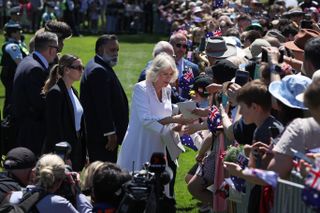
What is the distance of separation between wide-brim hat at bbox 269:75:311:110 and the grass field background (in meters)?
4.26

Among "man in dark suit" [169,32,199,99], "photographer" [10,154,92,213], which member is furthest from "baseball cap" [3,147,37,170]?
"man in dark suit" [169,32,199,99]

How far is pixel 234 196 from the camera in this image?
7.12 meters

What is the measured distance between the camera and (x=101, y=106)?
9.31 metres

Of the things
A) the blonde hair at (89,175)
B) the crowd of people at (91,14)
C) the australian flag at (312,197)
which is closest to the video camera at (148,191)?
the blonde hair at (89,175)

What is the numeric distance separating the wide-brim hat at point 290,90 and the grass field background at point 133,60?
4.26m

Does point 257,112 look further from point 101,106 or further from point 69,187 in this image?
point 101,106

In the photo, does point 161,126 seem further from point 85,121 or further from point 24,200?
point 24,200

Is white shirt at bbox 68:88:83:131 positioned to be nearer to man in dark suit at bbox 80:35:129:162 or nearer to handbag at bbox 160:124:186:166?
man in dark suit at bbox 80:35:129:162

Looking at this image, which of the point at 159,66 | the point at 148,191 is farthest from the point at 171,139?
the point at 148,191

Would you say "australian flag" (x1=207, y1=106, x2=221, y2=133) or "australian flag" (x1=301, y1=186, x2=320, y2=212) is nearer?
"australian flag" (x1=301, y1=186, x2=320, y2=212)

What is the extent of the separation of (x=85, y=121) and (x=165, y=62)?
136cm

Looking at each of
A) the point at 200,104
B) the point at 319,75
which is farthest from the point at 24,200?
the point at 200,104

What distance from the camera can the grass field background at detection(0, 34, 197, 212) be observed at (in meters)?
10.6

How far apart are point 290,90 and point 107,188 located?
146cm
